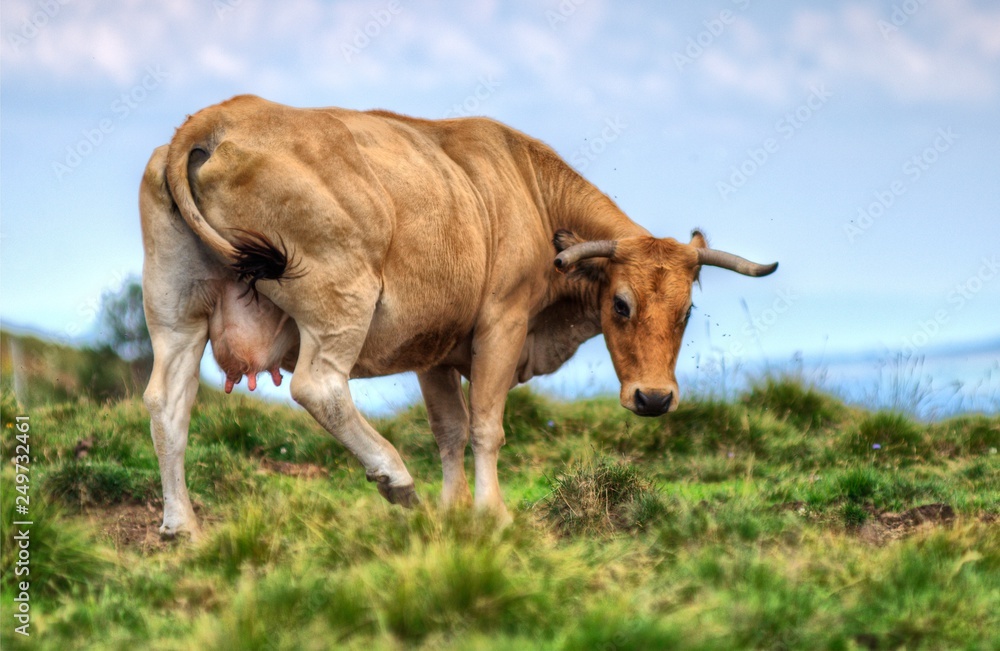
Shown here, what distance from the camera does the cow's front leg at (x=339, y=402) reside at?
21.8 feet

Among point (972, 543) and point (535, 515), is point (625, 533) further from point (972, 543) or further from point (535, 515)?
point (972, 543)

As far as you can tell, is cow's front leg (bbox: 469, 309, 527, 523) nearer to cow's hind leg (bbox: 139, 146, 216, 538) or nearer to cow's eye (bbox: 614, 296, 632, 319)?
cow's eye (bbox: 614, 296, 632, 319)

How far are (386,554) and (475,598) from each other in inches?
31.8

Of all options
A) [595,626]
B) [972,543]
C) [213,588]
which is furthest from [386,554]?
[972,543]

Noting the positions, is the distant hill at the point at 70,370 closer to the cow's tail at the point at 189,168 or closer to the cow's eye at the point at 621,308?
the cow's tail at the point at 189,168

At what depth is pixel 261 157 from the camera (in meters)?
6.48

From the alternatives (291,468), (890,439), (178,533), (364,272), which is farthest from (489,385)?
(890,439)

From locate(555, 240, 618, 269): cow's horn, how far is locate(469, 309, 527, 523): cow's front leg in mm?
476

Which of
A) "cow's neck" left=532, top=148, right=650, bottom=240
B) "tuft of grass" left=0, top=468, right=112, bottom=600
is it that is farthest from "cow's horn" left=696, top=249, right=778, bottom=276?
"tuft of grass" left=0, top=468, right=112, bottom=600

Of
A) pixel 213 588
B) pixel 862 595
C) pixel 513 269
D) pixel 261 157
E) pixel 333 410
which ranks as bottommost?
pixel 862 595

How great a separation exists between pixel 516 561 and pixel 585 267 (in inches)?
138

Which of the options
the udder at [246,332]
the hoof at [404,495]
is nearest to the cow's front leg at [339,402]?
the hoof at [404,495]

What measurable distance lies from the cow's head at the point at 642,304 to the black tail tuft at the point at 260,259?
2.09 m

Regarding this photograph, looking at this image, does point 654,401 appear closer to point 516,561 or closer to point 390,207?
point 390,207
